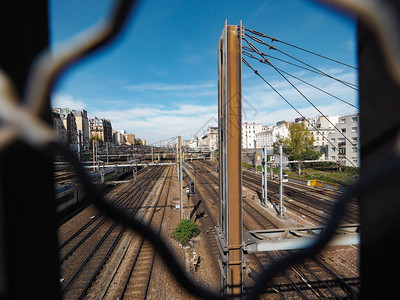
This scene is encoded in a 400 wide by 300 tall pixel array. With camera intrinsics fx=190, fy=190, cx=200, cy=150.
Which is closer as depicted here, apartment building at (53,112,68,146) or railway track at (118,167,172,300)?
apartment building at (53,112,68,146)

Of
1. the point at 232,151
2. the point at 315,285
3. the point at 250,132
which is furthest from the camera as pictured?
the point at 250,132

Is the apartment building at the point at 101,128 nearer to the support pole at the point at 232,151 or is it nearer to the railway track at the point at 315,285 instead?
the railway track at the point at 315,285

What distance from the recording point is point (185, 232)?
8.52 m

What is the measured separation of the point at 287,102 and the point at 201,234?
22.9 ft

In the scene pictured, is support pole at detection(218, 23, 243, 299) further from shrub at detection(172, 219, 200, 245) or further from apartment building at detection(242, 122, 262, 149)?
apartment building at detection(242, 122, 262, 149)

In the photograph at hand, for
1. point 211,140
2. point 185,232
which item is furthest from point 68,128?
point 211,140

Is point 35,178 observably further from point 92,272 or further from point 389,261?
point 92,272

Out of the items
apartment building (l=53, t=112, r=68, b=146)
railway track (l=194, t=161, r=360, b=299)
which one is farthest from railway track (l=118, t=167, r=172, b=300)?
apartment building (l=53, t=112, r=68, b=146)

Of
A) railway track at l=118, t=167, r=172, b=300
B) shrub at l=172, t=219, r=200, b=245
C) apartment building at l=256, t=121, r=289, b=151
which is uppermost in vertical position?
apartment building at l=256, t=121, r=289, b=151

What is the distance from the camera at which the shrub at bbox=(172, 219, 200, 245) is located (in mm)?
8316

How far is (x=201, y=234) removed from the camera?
9055mm

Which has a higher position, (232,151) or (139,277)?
(232,151)

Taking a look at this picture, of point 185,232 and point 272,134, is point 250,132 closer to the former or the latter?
point 272,134

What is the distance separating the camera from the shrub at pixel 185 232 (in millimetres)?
8316
